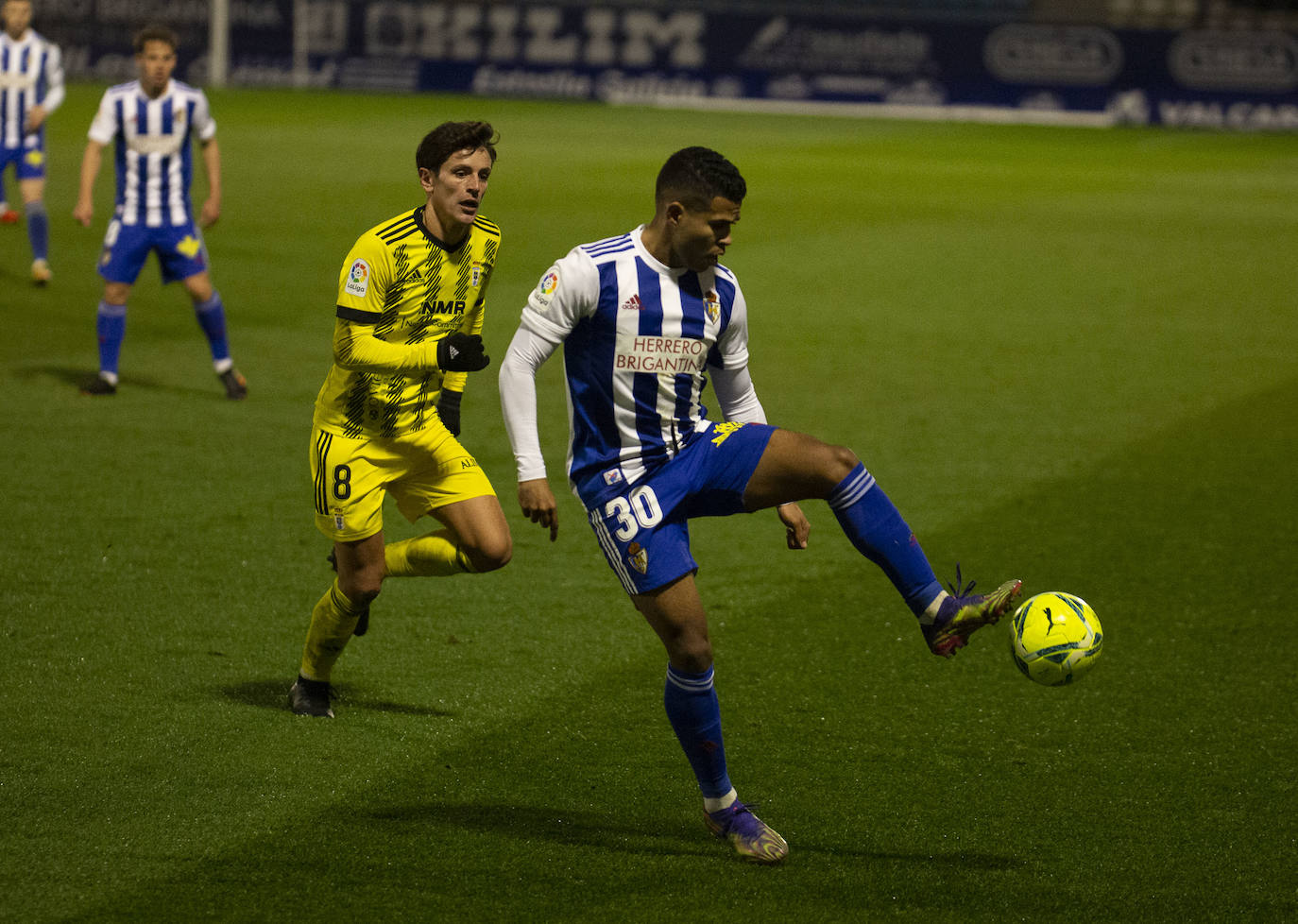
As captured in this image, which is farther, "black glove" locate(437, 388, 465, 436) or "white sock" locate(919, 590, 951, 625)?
"black glove" locate(437, 388, 465, 436)

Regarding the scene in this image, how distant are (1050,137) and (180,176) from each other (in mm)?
21051

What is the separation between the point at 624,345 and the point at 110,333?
21.8ft

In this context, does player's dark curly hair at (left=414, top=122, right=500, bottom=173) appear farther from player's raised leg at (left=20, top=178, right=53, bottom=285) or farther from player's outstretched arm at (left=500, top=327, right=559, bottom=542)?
player's raised leg at (left=20, top=178, right=53, bottom=285)

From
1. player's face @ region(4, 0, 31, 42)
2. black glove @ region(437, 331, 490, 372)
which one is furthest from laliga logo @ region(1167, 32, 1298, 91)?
black glove @ region(437, 331, 490, 372)

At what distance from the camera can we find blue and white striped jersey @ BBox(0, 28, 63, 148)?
13.9 m

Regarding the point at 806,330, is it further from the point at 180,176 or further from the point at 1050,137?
the point at 1050,137

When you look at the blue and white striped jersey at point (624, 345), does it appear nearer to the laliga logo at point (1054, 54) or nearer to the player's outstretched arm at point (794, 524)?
the player's outstretched arm at point (794, 524)

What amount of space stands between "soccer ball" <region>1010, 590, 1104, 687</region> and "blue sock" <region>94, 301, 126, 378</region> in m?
7.21

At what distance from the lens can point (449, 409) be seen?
17.9 feet

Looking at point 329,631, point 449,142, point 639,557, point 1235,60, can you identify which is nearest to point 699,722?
point 639,557

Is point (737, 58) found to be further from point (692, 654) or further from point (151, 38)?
point (692, 654)

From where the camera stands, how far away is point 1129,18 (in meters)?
34.6

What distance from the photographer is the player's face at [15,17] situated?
13.7m

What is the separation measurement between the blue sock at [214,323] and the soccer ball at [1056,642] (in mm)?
6797
